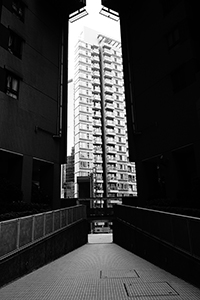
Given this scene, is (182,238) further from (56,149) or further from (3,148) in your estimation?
(56,149)

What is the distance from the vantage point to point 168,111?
57.0 feet

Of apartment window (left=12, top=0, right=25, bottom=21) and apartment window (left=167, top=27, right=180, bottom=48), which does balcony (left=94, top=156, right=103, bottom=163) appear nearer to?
apartment window (left=12, top=0, right=25, bottom=21)

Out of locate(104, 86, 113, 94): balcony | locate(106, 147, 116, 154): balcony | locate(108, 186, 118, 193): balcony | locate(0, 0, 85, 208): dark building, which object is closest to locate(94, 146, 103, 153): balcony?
locate(106, 147, 116, 154): balcony

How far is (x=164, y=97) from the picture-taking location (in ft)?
59.0

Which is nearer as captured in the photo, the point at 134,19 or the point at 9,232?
the point at 9,232

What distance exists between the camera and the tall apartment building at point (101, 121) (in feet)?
210

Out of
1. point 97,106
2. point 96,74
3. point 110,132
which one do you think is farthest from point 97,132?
point 96,74

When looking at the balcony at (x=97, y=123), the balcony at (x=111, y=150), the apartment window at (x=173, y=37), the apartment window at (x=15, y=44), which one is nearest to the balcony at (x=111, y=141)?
the balcony at (x=111, y=150)

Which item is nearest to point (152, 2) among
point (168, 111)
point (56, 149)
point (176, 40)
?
point (176, 40)

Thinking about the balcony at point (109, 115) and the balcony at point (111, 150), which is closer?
the balcony at point (111, 150)

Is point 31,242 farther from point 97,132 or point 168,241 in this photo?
point 97,132

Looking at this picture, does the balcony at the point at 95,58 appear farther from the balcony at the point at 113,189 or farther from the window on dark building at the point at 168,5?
the window on dark building at the point at 168,5

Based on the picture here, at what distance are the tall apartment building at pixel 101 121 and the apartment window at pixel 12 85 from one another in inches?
1765

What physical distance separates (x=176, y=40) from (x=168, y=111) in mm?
5582
